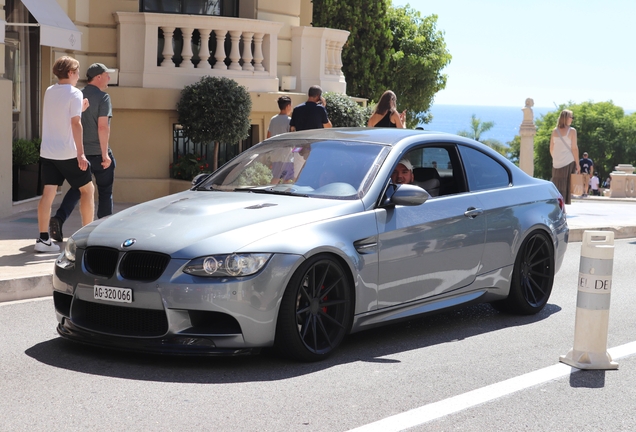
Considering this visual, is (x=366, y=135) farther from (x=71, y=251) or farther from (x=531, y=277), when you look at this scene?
(x=71, y=251)

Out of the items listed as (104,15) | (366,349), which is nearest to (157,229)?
(366,349)

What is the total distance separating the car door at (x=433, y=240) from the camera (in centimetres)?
673

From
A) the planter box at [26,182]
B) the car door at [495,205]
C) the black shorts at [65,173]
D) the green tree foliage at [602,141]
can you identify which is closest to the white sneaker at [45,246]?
the black shorts at [65,173]

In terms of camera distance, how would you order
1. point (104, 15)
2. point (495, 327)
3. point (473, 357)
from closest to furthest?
point (473, 357) → point (495, 327) → point (104, 15)

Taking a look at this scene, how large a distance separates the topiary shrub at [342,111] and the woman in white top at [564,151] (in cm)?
336

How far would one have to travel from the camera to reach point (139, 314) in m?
6.00

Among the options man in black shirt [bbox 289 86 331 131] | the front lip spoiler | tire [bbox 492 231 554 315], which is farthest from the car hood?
man in black shirt [bbox 289 86 331 131]

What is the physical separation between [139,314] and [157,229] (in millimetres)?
553

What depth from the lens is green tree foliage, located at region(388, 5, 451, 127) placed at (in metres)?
39.9

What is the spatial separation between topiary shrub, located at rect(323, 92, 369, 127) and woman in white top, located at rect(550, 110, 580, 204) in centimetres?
336

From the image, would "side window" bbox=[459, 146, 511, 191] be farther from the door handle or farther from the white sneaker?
A: the white sneaker

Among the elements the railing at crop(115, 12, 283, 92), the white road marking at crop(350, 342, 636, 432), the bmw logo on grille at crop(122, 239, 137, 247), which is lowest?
the white road marking at crop(350, 342, 636, 432)

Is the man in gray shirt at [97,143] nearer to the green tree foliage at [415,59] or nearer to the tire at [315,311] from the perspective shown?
the tire at [315,311]

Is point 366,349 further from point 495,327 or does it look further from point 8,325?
point 8,325
